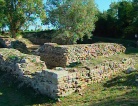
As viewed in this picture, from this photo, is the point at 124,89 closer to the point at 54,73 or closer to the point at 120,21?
the point at 54,73

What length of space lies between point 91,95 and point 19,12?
19327 mm

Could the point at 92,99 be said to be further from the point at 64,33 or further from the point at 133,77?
the point at 64,33

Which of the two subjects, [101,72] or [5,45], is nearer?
[101,72]

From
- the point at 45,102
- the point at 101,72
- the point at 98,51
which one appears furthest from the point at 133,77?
the point at 98,51

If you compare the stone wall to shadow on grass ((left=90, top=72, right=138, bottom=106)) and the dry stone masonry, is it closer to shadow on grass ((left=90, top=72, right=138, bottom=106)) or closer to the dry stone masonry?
the dry stone masonry

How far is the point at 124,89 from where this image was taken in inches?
392

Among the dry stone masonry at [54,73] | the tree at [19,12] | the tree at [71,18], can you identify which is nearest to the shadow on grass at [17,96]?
the dry stone masonry at [54,73]

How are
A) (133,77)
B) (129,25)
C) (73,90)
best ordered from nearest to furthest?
1. (73,90)
2. (133,77)
3. (129,25)

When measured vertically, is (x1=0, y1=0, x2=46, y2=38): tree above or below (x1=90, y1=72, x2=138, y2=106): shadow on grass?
above

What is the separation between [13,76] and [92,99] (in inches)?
184

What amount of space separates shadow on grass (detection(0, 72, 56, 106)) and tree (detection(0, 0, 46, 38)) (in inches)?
627

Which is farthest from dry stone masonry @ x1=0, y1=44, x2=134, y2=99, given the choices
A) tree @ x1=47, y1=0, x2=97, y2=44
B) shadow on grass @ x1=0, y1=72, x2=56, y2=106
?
tree @ x1=47, y1=0, x2=97, y2=44

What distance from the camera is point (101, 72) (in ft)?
38.9

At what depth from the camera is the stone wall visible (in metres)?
17.6
